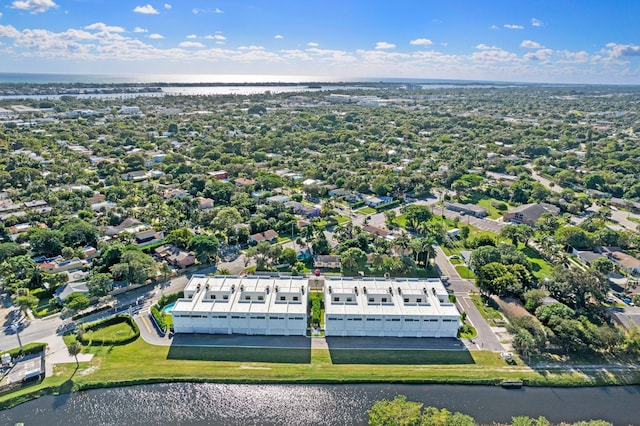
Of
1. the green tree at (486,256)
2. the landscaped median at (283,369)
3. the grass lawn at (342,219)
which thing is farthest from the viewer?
the grass lawn at (342,219)

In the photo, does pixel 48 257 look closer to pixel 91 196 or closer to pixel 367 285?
pixel 91 196

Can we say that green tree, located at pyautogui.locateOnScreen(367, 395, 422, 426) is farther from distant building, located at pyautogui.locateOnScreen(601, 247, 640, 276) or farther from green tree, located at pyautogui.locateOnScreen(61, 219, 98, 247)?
green tree, located at pyautogui.locateOnScreen(61, 219, 98, 247)

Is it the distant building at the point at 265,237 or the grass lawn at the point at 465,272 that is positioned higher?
the distant building at the point at 265,237

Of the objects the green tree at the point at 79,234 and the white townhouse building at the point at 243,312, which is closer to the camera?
the white townhouse building at the point at 243,312

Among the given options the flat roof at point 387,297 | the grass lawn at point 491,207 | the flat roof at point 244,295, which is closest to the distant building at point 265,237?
the flat roof at point 244,295

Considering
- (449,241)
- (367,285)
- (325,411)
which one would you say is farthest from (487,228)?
(325,411)

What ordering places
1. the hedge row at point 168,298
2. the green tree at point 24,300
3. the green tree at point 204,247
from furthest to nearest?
the green tree at point 204,247 < the hedge row at point 168,298 < the green tree at point 24,300

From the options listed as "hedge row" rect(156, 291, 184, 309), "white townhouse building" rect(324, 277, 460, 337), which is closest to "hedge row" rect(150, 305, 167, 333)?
"hedge row" rect(156, 291, 184, 309)

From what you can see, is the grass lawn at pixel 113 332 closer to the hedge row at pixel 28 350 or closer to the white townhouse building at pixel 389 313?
the hedge row at pixel 28 350

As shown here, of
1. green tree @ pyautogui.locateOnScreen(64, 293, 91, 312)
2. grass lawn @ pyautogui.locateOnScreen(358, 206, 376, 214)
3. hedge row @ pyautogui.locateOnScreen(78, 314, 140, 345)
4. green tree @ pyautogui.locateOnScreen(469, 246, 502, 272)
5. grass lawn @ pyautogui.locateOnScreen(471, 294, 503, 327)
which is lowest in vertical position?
grass lawn @ pyautogui.locateOnScreen(471, 294, 503, 327)
